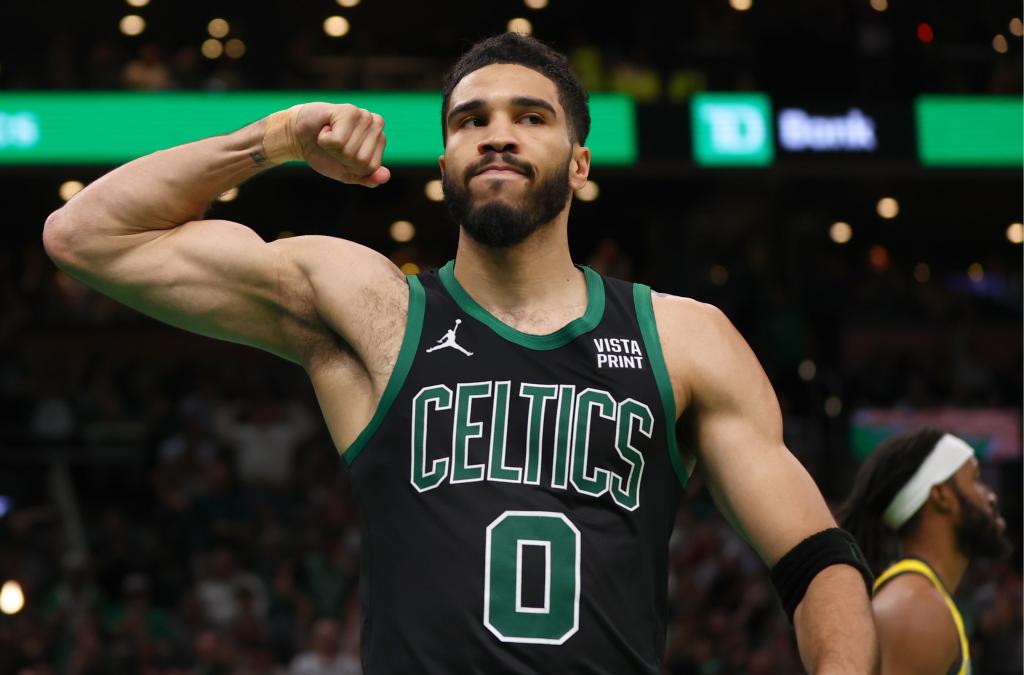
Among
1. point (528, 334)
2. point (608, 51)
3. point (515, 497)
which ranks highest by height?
point (608, 51)

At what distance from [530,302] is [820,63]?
38.0 feet

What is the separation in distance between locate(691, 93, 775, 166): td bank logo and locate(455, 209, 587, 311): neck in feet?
33.6

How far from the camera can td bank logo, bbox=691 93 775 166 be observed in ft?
43.8

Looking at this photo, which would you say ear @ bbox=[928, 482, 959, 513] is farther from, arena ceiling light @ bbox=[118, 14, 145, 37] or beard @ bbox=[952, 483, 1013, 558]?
arena ceiling light @ bbox=[118, 14, 145, 37]

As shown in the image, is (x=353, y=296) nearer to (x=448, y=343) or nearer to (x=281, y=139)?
(x=448, y=343)

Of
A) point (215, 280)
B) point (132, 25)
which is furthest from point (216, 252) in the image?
point (132, 25)

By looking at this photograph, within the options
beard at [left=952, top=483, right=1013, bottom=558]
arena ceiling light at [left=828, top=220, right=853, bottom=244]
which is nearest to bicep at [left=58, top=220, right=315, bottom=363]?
beard at [left=952, top=483, right=1013, bottom=558]

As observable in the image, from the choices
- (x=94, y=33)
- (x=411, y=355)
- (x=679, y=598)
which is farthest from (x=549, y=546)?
(x=94, y=33)

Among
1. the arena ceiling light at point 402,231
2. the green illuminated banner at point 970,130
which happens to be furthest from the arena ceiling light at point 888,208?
the arena ceiling light at point 402,231

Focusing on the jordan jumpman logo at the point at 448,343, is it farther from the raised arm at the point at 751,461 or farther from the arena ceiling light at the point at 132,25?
the arena ceiling light at the point at 132,25

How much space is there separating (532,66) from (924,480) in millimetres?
2222

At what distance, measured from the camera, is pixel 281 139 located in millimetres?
3258

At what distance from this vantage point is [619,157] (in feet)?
43.4

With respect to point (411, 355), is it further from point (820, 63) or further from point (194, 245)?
point (820, 63)
